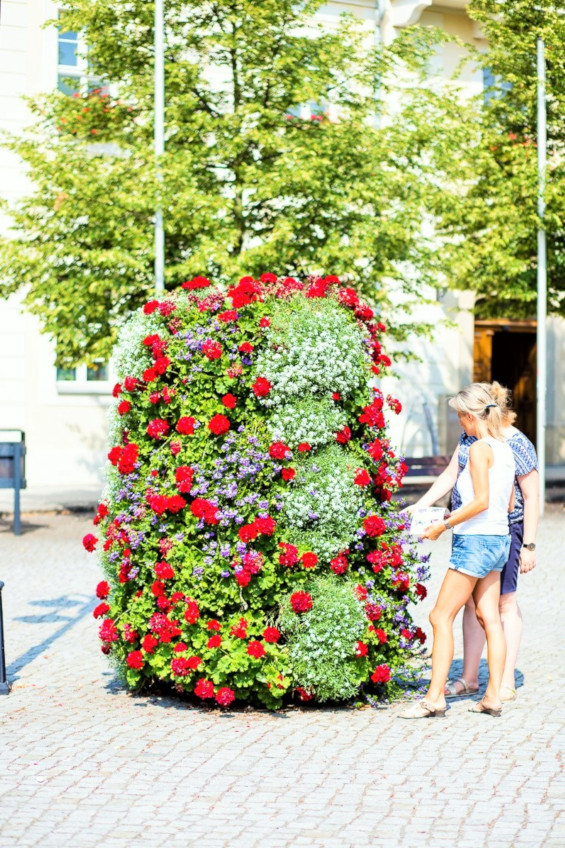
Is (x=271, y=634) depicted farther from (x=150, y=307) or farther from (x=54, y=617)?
(x=54, y=617)

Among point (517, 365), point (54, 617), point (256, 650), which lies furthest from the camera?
point (517, 365)

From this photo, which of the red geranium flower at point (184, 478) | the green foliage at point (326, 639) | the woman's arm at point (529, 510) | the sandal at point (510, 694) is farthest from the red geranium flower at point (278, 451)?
the sandal at point (510, 694)

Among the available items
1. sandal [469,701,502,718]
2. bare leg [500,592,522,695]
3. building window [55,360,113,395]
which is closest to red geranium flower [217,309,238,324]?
bare leg [500,592,522,695]

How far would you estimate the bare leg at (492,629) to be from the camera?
268 inches

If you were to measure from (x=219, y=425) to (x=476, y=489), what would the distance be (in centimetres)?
135

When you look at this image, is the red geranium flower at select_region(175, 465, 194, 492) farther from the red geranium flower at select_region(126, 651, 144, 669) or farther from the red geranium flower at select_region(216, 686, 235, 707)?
the red geranium flower at select_region(216, 686, 235, 707)

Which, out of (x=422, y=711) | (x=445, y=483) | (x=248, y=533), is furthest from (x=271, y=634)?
(x=445, y=483)

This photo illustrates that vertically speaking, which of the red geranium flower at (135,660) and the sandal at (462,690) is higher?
the red geranium flower at (135,660)

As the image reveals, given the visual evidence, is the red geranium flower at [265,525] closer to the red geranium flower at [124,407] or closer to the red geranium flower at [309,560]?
the red geranium flower at [309,560]

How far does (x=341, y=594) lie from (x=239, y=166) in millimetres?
9650

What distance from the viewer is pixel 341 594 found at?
675 centimetres

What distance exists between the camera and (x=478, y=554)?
6766 millimetres

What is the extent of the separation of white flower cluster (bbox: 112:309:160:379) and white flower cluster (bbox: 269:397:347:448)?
829 mm

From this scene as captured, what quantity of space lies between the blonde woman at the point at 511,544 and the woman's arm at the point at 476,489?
39 cm
